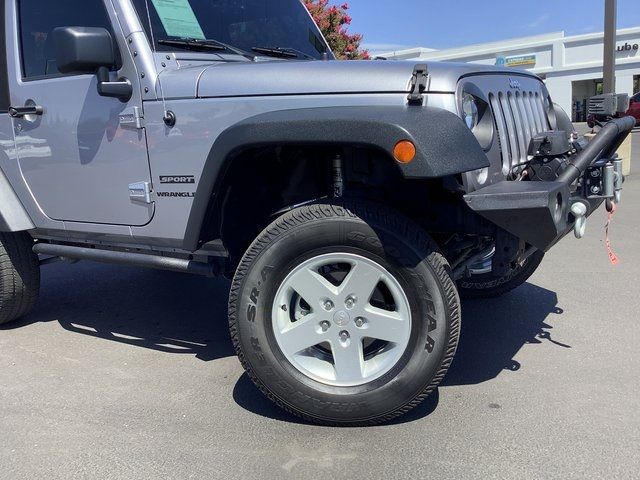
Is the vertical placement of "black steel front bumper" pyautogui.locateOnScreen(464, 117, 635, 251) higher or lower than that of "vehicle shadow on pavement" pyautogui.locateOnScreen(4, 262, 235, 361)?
higher

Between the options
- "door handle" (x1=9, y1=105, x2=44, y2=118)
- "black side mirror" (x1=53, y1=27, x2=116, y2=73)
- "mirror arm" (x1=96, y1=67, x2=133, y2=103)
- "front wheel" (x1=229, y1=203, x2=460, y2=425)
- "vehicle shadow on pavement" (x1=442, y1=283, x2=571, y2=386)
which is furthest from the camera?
"door handle" (x1=9, y1=105, x2=44, y2=118)

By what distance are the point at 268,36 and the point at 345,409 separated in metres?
2.28

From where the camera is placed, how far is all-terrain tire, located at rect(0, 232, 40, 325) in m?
4.27

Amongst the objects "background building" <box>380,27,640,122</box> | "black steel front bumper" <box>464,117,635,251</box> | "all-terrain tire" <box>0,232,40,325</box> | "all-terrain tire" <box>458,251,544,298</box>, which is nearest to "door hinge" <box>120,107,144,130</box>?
"all-terrain tire" <box>0,232,40,325</box>

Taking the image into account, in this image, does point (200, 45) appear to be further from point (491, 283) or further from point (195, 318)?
point (491, 283)

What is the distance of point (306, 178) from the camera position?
10.9 ft

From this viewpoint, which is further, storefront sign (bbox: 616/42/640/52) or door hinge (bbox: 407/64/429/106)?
storefront sign (bbox: 616/42/640/52)

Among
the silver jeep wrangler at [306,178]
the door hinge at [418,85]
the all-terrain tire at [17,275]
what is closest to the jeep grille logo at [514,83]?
the silver jeep wrangler at [306,178]

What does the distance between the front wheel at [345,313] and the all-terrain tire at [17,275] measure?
205 cm

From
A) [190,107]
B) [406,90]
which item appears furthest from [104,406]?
[406,90]

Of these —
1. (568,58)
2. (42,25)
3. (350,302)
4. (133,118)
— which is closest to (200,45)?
(133,118)

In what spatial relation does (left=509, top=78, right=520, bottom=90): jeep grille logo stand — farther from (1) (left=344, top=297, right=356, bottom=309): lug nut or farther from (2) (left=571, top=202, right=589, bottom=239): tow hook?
(1) (left=344, top=297, right=356, bottom=309): lug nut

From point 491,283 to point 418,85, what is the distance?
2.31 meters

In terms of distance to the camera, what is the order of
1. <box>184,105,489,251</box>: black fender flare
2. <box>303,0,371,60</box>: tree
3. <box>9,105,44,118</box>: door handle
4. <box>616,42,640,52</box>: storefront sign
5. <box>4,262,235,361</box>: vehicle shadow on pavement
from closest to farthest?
<box>184,105,489,251</box>: black fender flare → <box>9,105,44,118</box>: door handle → <box>4,262,235,361</box>: vehicle shadow on pavement → <box>303,0,371,60</box>: tree → <box>616,42,640,52</box>: storefront sign
